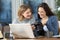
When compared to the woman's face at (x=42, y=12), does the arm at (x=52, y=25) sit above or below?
below

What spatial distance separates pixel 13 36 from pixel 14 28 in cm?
13

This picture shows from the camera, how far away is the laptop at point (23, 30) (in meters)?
2.21

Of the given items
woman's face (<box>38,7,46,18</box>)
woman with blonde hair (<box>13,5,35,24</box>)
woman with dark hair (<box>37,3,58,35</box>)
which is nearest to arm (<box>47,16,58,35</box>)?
woman with dark hair (<box>37,3,58,35</box>)

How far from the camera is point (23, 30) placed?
7.33ft

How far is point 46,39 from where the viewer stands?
213cm

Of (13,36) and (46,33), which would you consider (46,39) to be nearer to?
(46,33)

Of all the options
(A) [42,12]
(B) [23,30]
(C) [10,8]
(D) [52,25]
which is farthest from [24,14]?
(C) [10,8]

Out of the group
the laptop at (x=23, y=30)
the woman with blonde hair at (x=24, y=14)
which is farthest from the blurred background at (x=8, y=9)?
the laptop at (x=23, y=30)

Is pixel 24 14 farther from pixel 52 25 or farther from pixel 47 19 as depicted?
pixel 52 25

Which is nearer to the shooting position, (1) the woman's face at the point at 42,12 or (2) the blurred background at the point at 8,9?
(1) the woman's face at the point at 42,12

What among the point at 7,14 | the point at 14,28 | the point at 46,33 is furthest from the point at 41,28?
the point at 7,14

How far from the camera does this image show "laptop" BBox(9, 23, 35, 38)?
87.0 inches

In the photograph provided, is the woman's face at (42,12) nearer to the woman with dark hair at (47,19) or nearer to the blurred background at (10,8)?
the woman with dark hair at (47,19)

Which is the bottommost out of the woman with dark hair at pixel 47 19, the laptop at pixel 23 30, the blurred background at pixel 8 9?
the laptop at pixel 23 30
